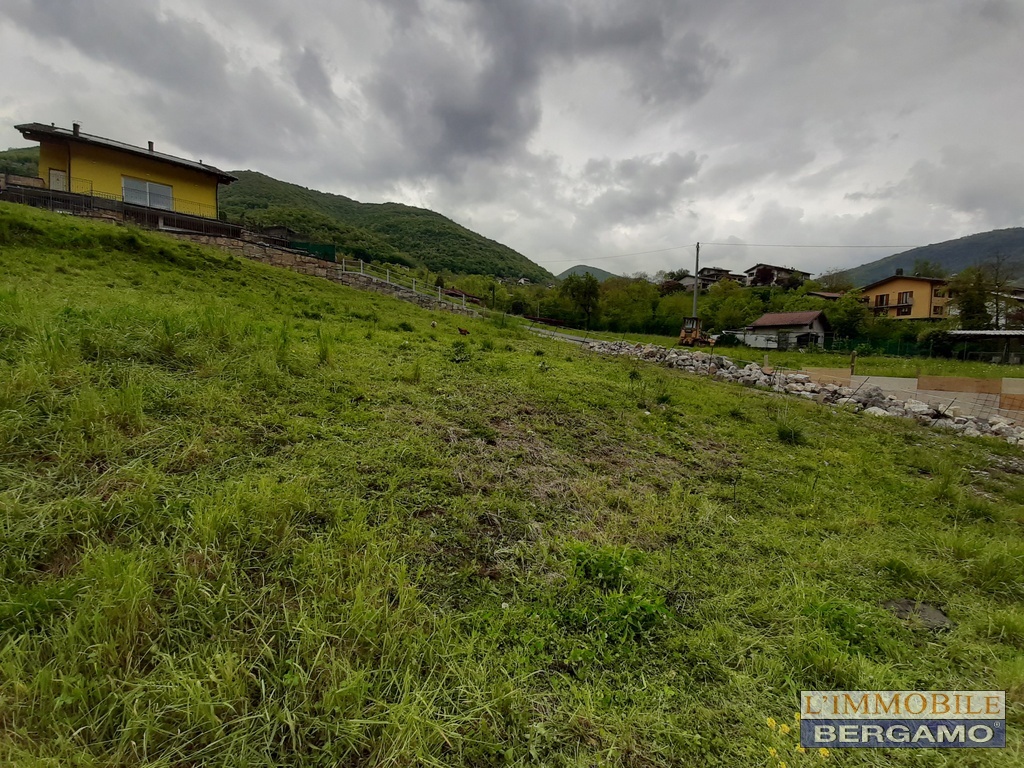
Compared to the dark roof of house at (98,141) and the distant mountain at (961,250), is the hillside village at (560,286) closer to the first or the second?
the dark roof of house at (98,141)

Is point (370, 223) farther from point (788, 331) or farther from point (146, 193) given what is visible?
point (788, 331)

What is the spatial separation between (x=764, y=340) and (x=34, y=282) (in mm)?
39760

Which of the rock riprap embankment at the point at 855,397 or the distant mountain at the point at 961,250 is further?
the distant mountain at the point at 961,250

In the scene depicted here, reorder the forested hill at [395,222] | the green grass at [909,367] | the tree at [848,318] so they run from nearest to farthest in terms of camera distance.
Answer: the green grass at [909,367] < the tree at [848,318] < the forested hill at [395,222]

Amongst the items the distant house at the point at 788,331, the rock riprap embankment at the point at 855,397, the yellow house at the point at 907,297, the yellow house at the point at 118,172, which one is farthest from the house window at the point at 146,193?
the yellow house at the point at 907,297

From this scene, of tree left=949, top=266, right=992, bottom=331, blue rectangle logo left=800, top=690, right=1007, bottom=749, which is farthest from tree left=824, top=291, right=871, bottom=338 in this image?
blue rectangle logo left=800, top=690, right=1007, bottom=749

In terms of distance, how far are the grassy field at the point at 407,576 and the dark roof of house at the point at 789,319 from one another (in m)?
33.2

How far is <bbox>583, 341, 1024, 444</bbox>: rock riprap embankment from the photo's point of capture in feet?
32.6

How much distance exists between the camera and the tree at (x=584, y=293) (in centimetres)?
3966

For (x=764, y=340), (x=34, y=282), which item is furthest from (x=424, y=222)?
(x=34, y=282)

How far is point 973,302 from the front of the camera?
102 ft

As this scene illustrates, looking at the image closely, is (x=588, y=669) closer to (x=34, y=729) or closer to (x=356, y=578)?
(x=356, y=578)

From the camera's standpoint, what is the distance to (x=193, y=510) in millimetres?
2299

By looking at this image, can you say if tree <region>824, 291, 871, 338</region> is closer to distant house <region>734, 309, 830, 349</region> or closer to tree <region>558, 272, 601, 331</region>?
distant house <region>734, 309, 830, 349</region>
